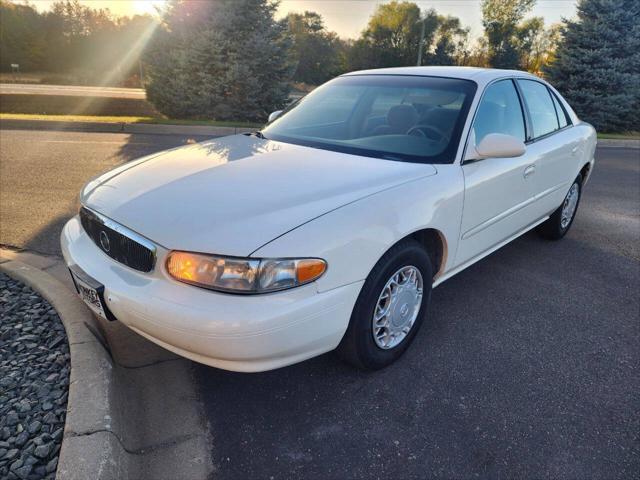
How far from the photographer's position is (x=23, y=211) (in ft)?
15.4

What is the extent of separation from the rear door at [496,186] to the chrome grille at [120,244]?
71.6 inches

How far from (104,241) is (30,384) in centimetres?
78

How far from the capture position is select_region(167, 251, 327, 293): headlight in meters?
1.86

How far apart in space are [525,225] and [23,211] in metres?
4.84

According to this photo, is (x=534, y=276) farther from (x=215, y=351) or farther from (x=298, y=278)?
(x=215, y=351)

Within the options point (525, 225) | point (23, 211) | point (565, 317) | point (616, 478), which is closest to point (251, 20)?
point (23, 211)

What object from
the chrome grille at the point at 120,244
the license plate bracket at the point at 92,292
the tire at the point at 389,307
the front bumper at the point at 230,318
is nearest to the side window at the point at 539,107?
the tire at the point at 389,307

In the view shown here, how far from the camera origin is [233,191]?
7.43 ft

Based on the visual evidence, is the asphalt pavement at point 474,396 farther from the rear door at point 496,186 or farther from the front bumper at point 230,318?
the rear door at point 496,186

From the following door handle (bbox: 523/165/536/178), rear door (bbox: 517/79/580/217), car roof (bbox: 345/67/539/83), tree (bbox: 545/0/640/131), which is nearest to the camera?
car roof (bbox: 345/67/539/83)

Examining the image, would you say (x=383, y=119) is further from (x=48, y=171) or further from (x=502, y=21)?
(x=502, y=21)

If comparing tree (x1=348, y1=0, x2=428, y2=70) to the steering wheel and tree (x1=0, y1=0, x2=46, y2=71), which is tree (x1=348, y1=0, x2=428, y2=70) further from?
the steering wheel

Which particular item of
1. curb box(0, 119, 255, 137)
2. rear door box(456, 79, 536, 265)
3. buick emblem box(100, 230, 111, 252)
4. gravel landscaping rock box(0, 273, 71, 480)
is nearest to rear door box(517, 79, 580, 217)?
rear door box(456, 79, 536, 265)

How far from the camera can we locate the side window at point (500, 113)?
118 inches
